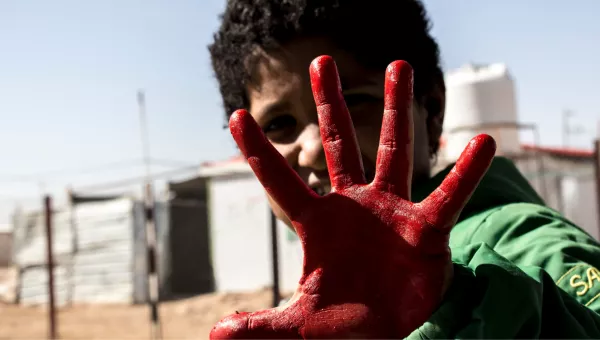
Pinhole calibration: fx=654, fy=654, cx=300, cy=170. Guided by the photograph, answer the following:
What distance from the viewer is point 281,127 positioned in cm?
154

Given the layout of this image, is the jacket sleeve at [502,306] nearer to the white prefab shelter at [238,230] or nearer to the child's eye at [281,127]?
the child's eye at [281,127]

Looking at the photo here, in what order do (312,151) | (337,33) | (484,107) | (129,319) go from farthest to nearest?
(129,319) → (484,107) → (337,33) → (312,151)

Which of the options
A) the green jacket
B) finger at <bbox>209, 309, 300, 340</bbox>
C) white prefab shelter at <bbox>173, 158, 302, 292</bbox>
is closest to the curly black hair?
the green jacket

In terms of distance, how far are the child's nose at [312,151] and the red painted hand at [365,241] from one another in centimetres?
48

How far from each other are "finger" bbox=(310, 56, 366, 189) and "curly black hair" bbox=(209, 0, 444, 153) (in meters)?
0.60

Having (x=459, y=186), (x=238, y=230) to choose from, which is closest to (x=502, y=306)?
(x=459, y=186)

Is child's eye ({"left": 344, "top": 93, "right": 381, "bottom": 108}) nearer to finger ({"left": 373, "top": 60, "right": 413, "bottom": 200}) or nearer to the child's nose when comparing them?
the child's nose

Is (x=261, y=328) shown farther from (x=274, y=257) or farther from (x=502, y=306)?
(x=274, y=257)

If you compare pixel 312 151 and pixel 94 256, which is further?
pixel 94 256

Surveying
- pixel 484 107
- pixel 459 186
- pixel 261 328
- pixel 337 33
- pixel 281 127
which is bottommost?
pixel 261 328

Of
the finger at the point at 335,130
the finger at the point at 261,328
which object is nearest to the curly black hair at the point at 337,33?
the finger at the point at 335,130

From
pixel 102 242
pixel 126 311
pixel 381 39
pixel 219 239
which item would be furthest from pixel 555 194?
pixel 381 39

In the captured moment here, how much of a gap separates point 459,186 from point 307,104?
66 cm

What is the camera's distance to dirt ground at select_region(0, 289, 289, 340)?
33.4ft
